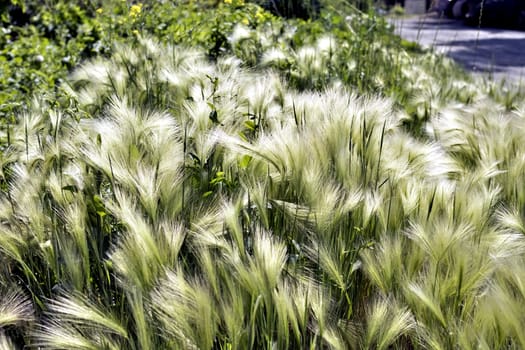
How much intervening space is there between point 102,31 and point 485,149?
9.61 ft

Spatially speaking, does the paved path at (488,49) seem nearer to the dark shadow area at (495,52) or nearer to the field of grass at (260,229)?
the dark shadow area at (495,52)

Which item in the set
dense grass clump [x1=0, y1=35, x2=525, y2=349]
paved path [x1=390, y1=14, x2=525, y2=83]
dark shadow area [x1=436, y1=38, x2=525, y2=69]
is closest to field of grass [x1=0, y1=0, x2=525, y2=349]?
dense grass clump [x1=0, y1=35, x2=525, y2=349]

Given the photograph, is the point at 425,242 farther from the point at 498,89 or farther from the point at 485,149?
the point at 498,89

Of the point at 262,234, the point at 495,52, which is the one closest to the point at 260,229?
the point at 262,234

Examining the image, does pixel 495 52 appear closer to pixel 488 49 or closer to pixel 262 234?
pixel 488 49

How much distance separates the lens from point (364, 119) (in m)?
1.81

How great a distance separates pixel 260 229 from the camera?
1.58 meters

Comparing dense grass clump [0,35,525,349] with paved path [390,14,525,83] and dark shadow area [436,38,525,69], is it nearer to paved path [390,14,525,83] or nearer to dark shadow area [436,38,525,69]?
paved path [390,14,525,83]

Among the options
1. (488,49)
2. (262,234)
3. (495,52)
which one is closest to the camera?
(262,234)

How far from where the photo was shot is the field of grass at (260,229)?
132 centimetres

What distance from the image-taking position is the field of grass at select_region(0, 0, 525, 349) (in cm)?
132

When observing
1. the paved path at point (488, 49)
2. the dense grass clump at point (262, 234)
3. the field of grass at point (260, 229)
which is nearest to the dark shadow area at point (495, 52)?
the paved path at point (488, 49)

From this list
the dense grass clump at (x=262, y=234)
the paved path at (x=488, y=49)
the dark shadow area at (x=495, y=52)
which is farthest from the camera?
the dark shadow area at (x=495, y=52)

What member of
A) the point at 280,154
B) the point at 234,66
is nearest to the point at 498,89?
the point at 234,66
